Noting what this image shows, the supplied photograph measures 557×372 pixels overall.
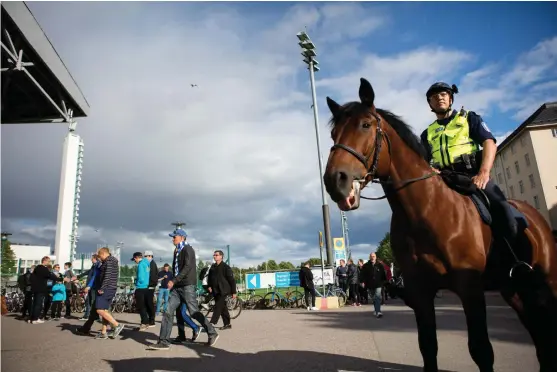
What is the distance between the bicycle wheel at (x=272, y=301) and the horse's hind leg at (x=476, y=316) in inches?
606

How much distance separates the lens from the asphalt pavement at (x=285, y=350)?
5078 millimetres

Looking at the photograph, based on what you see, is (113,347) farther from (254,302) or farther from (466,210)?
(254,302)

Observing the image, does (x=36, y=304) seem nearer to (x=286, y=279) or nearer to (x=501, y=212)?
(x=286, y=279)

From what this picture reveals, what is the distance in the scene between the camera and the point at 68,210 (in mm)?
19297

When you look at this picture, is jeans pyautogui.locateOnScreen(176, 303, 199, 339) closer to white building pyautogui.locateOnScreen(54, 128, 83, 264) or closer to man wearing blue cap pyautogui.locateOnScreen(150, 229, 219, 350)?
man wearing blue cap pyautogui.locateOnScreen(150, 229, 219, 350)

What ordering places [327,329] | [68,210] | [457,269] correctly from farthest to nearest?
[68,210]
[327,329]
[457,269]

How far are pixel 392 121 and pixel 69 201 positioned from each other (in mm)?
20323

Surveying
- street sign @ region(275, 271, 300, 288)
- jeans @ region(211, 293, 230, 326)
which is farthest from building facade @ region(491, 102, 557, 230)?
jeans @ region(211, 293, 230, 326)

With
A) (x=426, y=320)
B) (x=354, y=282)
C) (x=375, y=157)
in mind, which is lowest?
(x=354, y=282)

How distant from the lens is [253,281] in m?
18.9

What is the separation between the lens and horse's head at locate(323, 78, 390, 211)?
257cm

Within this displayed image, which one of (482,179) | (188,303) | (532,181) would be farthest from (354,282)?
(532,181)

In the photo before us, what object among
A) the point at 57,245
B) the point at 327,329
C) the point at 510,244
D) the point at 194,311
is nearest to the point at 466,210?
the point at 510,244

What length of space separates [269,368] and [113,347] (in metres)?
4.28
